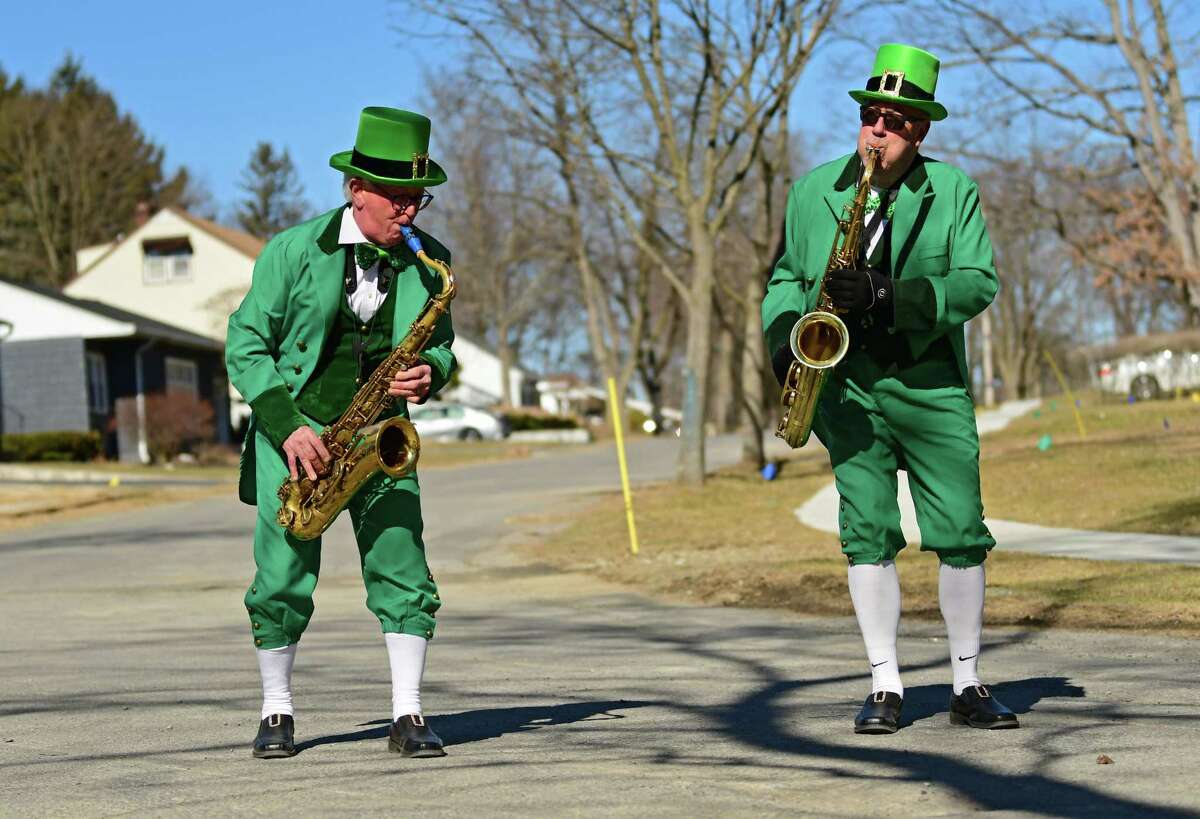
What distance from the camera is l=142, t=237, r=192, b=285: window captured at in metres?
61.1

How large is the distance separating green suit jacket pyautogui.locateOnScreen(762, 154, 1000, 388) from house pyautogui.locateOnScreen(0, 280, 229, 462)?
38.0 meters

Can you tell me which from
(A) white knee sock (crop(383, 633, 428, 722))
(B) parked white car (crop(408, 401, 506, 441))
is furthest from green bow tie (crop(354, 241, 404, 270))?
(B) parked white car (crop(408, 401, 506, 441))

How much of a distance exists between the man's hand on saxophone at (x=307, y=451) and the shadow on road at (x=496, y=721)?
0.96 meters

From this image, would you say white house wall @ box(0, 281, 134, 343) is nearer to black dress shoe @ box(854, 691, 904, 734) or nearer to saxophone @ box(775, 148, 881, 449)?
saxophone @ box(775, 148, 881, 449)

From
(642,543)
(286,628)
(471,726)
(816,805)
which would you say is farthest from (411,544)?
(642,543)

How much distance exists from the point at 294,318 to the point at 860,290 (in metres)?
1.87

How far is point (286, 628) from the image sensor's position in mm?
5762

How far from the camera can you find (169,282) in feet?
200

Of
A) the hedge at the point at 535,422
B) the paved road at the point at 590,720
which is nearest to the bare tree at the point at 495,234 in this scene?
the hedge at the point at 535,422

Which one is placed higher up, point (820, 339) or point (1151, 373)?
point (1151, 373)

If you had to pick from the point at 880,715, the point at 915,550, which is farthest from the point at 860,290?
the point at 915,550

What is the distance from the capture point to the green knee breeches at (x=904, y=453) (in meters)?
5.84

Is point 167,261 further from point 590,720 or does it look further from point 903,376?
point 903,376

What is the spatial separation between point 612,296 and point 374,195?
6150 cm
